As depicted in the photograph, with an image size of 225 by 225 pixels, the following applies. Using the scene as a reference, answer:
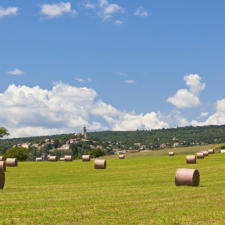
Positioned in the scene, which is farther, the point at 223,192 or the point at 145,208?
the point at 223,192

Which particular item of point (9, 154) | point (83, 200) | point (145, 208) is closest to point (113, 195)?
point (83, 200)

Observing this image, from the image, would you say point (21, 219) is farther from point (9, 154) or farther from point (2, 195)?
point (9, 154)

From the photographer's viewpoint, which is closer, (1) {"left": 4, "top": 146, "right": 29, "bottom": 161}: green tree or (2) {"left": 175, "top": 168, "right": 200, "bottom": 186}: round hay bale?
(2) {"left": 175, "top": 168, "right": 200, "bottom": 186}: round hay bale

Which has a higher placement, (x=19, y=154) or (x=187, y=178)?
(x=187, y=178)

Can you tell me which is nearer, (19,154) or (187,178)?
(187,178)

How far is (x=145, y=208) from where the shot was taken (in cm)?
1351

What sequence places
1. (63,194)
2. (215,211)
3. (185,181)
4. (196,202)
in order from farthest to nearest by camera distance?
(185,181) → (63,194) → (196,202) → (215,211)

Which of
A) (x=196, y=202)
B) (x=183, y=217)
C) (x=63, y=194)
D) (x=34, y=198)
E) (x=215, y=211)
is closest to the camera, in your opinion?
(x=183, y=217)

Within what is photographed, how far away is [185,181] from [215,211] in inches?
291

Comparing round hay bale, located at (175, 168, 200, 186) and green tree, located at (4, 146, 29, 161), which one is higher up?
round hay bale, located at (175, 168, 200, 186)

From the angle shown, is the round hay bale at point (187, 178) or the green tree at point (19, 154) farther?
the green tree at point (19, 154)

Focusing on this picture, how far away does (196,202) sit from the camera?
14.7 metres

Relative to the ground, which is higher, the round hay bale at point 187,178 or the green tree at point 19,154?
the round hay bale at point 187,178

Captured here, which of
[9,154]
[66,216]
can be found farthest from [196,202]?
[9,154]
